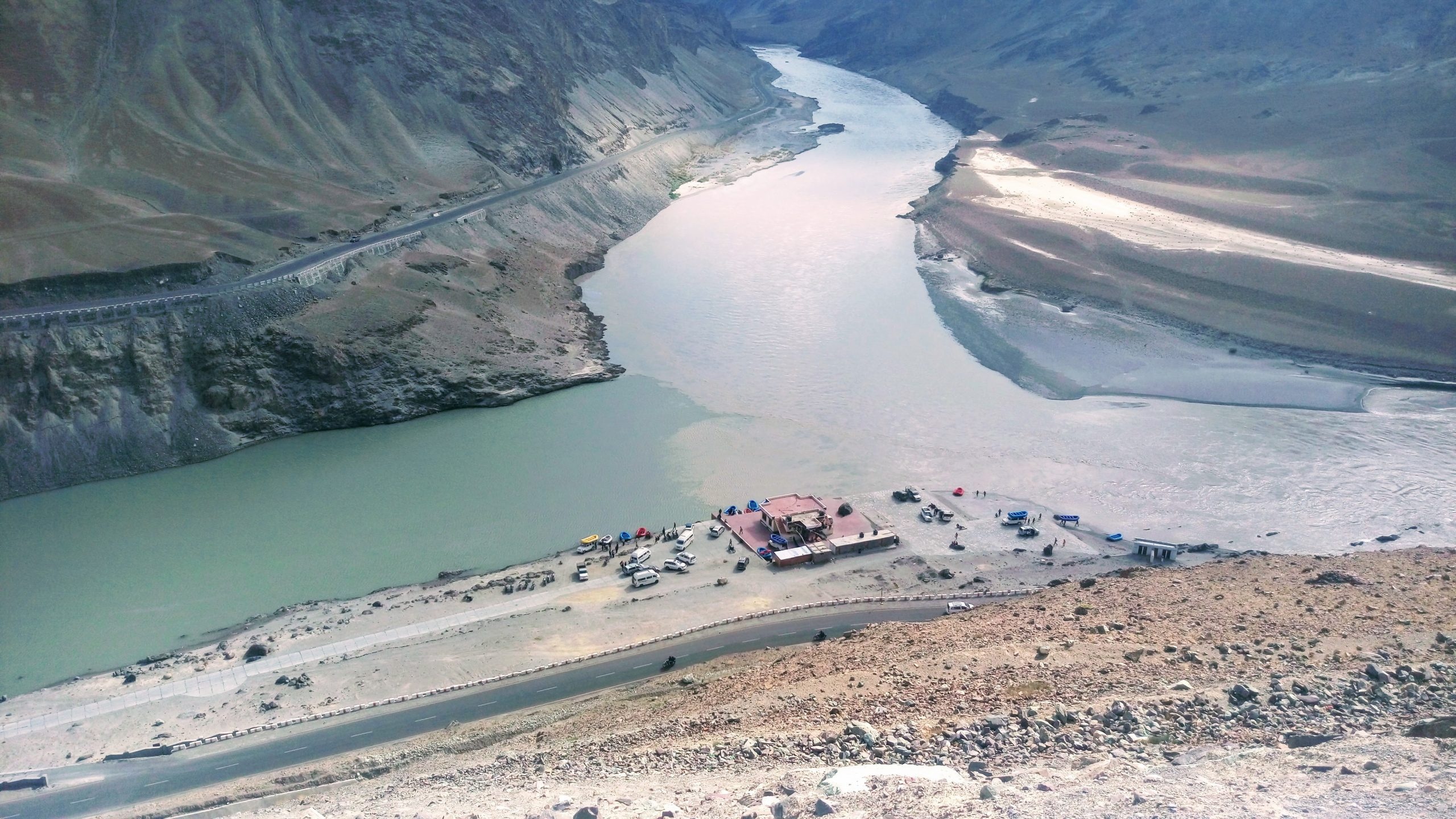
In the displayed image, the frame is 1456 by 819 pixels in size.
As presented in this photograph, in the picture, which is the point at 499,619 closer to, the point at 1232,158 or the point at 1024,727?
the point at 1024,727

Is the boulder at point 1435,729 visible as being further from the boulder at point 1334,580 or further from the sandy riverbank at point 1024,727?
the boulder at point 1334,580

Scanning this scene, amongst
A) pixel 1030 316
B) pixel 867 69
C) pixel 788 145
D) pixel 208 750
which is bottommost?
pixel 208 750

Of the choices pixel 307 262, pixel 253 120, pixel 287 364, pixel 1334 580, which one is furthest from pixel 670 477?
pixel 253 120

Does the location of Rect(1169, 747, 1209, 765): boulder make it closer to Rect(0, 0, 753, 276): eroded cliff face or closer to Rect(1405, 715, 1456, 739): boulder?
Rect(1405, 715, 1456, 739): boulder

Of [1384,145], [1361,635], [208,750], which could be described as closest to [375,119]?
[208,750]

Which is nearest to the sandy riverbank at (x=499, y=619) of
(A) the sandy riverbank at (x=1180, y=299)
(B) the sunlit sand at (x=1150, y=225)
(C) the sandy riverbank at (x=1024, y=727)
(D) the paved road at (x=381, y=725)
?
(D) the paved road at (x=381, y=725)

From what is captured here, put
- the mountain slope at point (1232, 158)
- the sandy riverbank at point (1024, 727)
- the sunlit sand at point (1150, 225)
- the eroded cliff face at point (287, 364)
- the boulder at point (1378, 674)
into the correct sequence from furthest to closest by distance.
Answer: the sunlit sand at point (1150, 225), the mountain slope at point (1232, 158), the eroded cliff face at point (287, 364), the boulder at point (1378, 674), the sandy riverbank at point (1024, 727)

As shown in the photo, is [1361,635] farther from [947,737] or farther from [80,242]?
[80,242]
